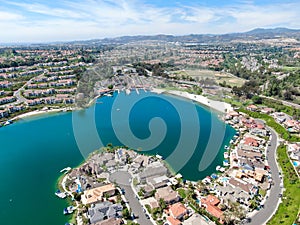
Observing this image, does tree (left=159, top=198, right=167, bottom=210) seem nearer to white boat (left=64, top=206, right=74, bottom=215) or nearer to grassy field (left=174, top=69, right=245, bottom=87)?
white boat (left=64, top=206, right=74, bottom=215)

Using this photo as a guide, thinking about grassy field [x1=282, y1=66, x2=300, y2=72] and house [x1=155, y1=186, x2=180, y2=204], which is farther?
grassy field [x1=282, y1=66, x2=300, y2=72]

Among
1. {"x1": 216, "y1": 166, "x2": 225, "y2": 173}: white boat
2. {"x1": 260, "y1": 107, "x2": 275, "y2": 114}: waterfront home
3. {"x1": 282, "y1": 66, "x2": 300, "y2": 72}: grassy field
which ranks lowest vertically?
{"x1": 216, "y1": 166, "x2": 225, "y2": 173}: white boat

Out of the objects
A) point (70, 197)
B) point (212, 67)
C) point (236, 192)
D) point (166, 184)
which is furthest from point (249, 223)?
point (212, 67)

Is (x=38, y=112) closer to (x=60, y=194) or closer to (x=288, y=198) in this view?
(x=60, y=194)

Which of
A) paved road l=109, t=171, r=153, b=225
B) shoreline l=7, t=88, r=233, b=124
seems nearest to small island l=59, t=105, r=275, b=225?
paved road l=109, t=171, r=153, b=225

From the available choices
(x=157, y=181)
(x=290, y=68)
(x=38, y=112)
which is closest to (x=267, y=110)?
(x=157, y=181)

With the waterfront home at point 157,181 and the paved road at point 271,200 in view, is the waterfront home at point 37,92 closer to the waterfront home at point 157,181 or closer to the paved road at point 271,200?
the waterfront home at point 157,181

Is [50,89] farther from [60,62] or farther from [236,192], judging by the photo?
[236,192]

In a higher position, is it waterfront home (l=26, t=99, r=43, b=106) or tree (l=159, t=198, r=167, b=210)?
tree (l=159, t=198, r=167, b=210)

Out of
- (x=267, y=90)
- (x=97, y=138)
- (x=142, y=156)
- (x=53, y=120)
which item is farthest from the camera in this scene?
(x=267, y=90)
